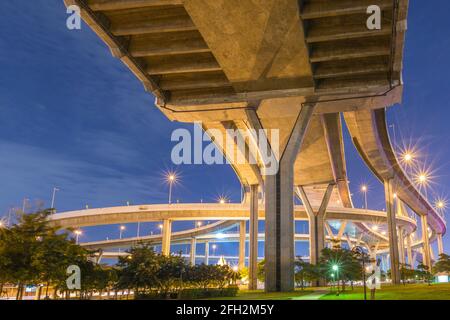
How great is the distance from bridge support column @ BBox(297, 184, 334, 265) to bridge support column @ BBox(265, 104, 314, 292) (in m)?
31.8

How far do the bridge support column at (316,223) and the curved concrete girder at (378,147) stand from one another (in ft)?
28.1

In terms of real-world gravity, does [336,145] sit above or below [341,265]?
above

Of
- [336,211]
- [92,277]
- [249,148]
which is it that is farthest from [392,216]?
[92,277]

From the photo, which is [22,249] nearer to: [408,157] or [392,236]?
[392,236]

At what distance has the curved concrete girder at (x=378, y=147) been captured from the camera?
42.6 metres

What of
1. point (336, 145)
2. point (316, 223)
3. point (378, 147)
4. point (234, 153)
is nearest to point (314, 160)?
point (336, 145)

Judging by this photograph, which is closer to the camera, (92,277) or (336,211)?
(92,277)

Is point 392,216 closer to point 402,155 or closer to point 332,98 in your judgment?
point 402,155

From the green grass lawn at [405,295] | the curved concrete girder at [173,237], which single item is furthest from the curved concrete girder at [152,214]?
the green grass lawn at [405,295]

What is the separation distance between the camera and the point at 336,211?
79812mm

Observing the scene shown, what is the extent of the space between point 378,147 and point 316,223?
2037 cm

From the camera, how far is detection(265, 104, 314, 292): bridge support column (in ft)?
101

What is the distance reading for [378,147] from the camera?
160 ft

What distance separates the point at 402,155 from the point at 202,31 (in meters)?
63.0
